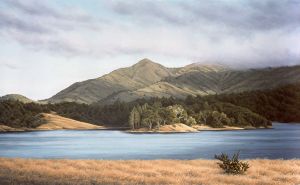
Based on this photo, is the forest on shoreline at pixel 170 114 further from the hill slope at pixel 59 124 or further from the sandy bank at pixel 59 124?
the hill slope at pixel 59 124

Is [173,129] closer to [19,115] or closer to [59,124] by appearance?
[59,124]

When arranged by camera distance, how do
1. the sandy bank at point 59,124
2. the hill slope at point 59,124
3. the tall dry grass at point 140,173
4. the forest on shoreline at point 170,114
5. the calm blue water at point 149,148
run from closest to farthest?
the tall dry grass at point 140,173, the calm blue water at point 149,148, the forest on shoreline at point 170,114, the sandy bank at point 59,124, the hill slope at point 59,124

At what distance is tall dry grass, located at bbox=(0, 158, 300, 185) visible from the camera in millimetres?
25359

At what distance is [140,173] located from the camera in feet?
95.0

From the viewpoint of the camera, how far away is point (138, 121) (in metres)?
148

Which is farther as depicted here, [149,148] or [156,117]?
[156,117]

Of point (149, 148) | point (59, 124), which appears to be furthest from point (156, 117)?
point (149, 148)

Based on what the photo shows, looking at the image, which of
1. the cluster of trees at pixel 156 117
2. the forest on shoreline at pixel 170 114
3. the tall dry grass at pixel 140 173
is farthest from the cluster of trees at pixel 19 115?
the tall dry grass at pixel 140 173

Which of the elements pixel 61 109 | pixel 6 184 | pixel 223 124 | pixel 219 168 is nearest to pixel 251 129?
pixel 223 124

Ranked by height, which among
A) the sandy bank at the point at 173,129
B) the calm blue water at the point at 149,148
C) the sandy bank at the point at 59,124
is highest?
the sandy bank at the point at 59,124

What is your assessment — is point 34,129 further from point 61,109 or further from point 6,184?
point 6,184

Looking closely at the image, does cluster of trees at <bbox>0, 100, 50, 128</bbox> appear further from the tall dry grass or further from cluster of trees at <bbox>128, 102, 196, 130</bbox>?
the tall dry grass

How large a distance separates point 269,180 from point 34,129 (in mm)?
119386

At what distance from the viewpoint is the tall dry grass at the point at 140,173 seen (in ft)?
83.2
